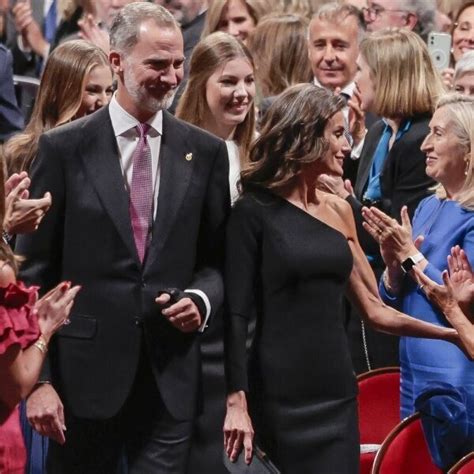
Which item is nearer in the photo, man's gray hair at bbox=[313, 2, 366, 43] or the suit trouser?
the suit trouser

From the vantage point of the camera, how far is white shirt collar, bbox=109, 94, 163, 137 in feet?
16.5

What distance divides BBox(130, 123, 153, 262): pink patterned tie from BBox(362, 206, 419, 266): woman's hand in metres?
1.10

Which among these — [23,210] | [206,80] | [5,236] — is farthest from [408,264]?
[23,210]

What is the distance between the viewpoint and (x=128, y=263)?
4.94 m

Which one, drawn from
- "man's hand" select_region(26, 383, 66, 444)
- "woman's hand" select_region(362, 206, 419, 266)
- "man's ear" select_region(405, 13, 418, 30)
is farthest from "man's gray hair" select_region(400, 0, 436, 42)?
"man's hand" select_region(26, 383, 66, 444)

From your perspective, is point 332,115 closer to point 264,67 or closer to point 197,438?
point 197,438

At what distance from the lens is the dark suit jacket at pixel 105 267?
493 cm

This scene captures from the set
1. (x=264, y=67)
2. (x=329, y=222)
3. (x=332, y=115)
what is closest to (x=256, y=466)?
(x=329, y=222)

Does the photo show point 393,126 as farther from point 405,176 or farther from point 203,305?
point 203,305

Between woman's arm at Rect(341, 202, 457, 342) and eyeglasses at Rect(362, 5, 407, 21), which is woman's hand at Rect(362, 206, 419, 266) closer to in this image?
woman's arm at Rect(341, 202, 457, 342)

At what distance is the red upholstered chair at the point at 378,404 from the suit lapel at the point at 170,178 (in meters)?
1.71

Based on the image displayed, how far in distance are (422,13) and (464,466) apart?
383 centimetres

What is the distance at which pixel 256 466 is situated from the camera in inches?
206

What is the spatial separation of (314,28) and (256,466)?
3.40 m
